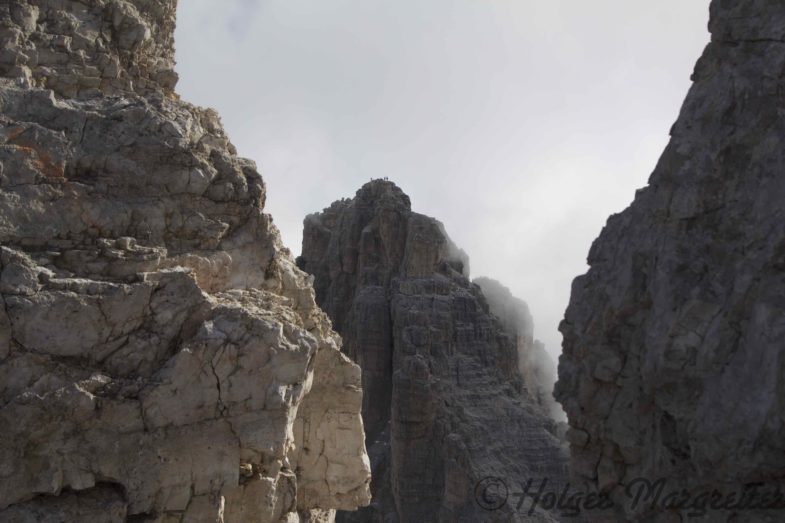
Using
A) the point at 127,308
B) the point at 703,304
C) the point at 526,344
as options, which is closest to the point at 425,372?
the point at 526,344

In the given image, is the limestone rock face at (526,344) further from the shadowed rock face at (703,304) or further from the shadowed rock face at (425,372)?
the shadowed rock face at (703,304)

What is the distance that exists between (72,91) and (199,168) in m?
3.46

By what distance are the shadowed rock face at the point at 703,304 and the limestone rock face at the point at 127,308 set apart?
5.23m

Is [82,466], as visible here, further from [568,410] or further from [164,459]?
[568,410]

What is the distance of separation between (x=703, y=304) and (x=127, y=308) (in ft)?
28.9

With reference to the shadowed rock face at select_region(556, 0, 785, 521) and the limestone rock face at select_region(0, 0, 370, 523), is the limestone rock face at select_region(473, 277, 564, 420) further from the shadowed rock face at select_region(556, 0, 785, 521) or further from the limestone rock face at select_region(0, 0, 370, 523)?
the shadowed rock face at select_region(556, 0, 785, 521)

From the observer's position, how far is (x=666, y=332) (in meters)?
8.98

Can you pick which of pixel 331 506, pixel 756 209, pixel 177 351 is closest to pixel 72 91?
pixel 177 351

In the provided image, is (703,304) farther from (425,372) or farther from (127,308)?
(425,372)

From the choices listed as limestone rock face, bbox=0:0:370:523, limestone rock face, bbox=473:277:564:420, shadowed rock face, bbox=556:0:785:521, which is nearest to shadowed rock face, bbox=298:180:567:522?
limestone rock face, bbox=473:277:564:420

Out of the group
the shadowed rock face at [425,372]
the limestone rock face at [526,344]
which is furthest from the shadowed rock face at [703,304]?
the limestone rock face at [526,344]

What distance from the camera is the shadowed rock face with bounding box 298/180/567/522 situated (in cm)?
4628

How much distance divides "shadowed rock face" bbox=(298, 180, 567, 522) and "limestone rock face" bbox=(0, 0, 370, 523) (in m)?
32.8

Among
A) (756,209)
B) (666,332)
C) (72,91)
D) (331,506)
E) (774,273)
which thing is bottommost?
(331,506)
